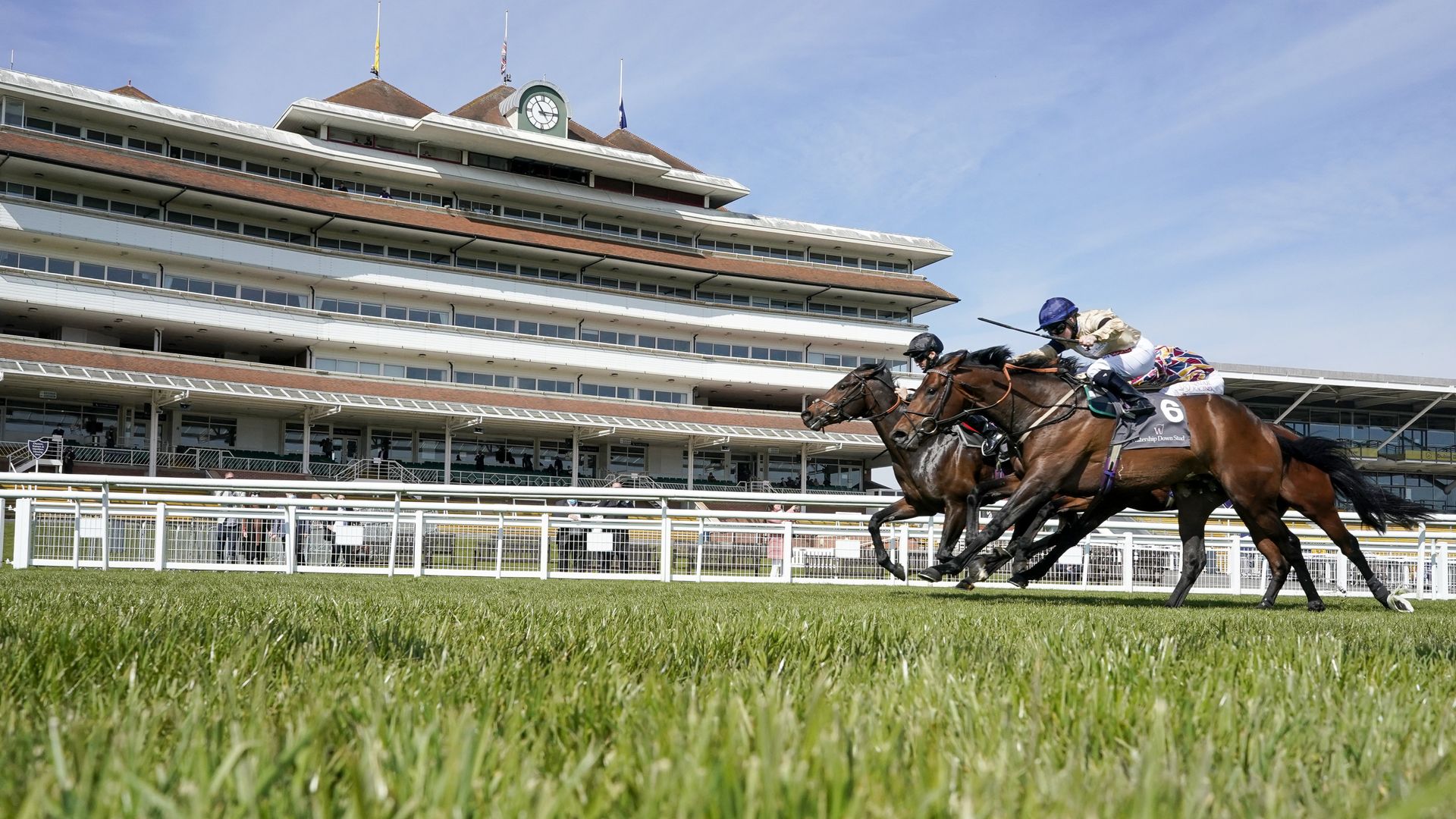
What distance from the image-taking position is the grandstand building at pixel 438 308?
143 feet

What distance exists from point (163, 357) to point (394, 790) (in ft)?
149

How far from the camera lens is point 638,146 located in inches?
2694

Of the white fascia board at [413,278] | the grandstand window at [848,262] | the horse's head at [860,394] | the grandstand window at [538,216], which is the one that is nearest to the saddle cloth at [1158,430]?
the horse's head at [860,394]

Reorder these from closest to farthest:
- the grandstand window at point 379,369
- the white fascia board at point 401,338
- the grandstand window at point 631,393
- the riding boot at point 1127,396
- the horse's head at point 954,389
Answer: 1. the riding boot at point 1127,396
2. the horse's head at point 954,389
3. the white fascia board at point 401,338
4. the grandstand window at point 379,369
5. the grandstand window at point 631,393

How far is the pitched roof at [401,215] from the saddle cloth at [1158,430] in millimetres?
45902

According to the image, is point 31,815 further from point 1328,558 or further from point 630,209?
point 630,209

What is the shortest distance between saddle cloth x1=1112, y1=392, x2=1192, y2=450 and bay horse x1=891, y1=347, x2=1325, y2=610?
0.06m

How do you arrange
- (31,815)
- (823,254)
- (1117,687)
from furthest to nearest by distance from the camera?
(823,254) < (1117,687) < (31,815)

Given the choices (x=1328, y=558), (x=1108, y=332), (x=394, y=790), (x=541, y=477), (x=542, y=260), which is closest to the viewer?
(x=394, y=790)

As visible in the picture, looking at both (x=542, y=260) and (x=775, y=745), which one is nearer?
(x=775, y=745)

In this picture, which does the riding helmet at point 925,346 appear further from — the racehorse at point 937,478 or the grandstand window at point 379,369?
the grandstand window at point 379,369

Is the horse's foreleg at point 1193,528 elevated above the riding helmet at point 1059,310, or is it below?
below

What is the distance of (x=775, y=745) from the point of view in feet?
4.23

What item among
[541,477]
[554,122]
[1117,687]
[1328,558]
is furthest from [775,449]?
[1117,687]
